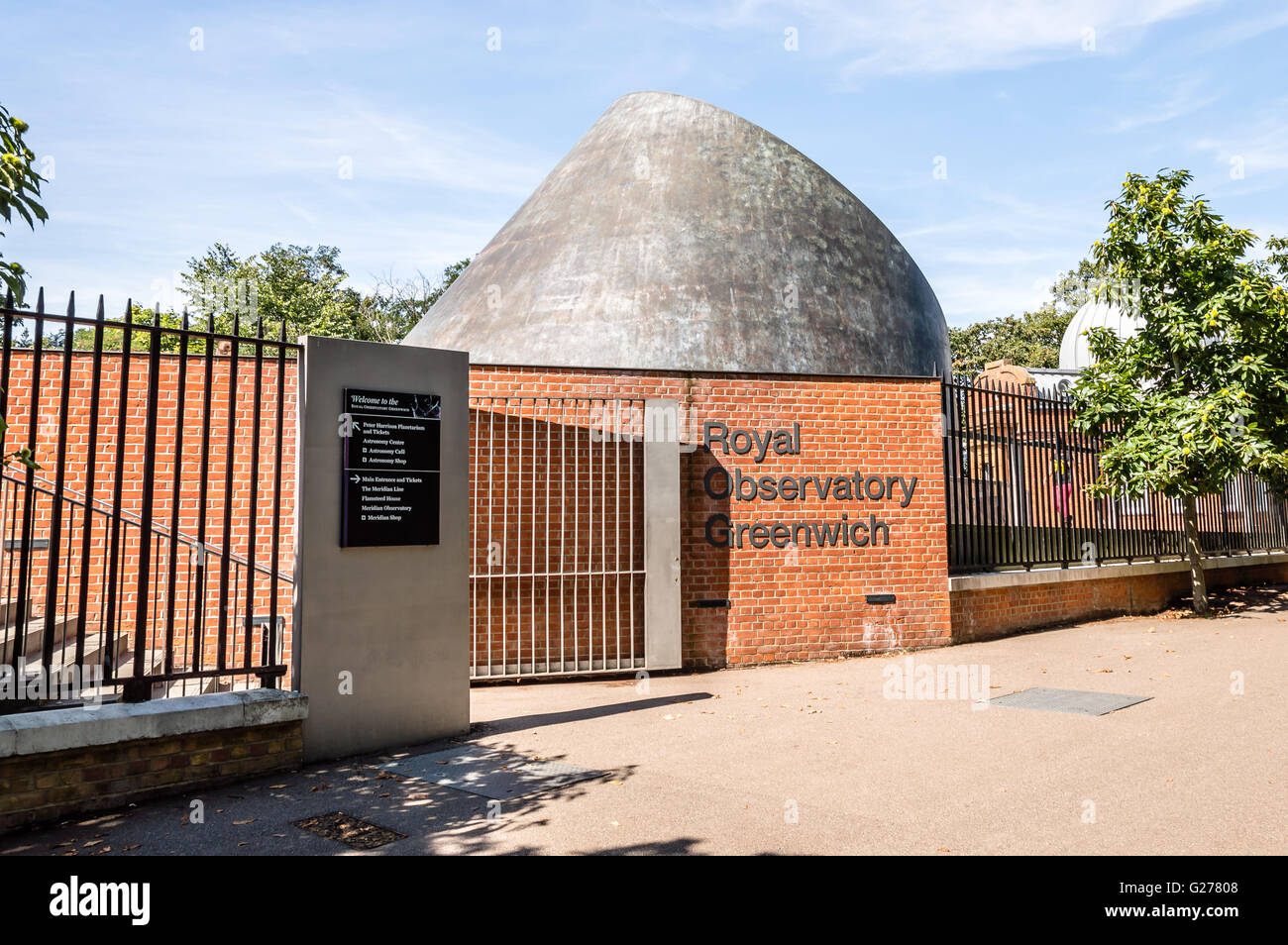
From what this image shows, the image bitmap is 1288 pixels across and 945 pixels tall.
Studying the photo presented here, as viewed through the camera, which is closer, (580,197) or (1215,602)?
(1215,602)

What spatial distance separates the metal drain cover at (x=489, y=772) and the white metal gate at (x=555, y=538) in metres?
3.05

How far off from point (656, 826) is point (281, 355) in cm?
380

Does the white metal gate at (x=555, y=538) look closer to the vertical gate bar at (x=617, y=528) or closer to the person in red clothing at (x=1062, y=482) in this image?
the vertical gate bar at (x=617, y=528)

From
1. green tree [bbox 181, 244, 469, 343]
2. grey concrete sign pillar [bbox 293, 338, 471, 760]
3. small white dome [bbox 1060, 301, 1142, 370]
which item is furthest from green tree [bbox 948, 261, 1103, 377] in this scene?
grey concrete sign pillar [bbox 293, 338, 471, 760]

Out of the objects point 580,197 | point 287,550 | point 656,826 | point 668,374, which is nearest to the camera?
point 656,826

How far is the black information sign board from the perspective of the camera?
617 centimetres

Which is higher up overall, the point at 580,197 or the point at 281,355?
Answer: the point at 580,197

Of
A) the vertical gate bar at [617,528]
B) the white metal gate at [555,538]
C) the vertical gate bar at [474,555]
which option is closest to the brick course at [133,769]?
the vertical gate bar at [474,555]

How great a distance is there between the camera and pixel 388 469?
6.36 meters

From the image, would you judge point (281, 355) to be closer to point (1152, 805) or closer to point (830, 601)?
point (1152, 805)

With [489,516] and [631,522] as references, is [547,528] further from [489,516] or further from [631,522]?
[631,522]

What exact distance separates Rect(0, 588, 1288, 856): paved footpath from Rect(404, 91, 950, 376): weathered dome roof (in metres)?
9.08
